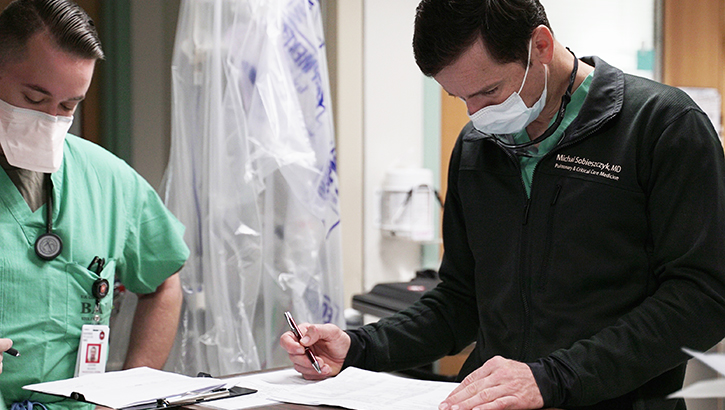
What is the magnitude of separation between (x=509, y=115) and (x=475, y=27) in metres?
0.17

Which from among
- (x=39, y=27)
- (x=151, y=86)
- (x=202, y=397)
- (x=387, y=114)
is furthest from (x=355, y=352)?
(x=151, y=86)

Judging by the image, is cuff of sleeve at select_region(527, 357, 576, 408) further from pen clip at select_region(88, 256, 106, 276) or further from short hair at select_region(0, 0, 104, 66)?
short hair at select_region(0, 0, 104, 66)

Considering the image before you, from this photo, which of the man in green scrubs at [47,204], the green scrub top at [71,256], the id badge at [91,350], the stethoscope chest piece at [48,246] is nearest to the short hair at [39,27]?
the man in green scrubs at [47,204]

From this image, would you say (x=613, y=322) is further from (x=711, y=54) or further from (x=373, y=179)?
(x=711, y=54)

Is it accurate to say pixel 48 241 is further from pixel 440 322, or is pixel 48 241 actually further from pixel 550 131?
pixel 550 131

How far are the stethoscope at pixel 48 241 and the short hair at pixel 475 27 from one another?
779mm

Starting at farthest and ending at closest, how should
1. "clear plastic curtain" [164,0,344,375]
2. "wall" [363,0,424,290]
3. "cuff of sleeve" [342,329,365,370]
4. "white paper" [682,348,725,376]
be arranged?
"wall" [363,0,424,290] < "clear plastic curtain" [164,0,344,375] < "cuff of sleeve" [342,329,365,370] < "white paper" [682,348,725,376]

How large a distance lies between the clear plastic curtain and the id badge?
21.4 inches

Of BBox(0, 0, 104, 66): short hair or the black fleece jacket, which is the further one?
BBox(0, 0, 104, 66): short hair

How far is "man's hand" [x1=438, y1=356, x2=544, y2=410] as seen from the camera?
0.98m

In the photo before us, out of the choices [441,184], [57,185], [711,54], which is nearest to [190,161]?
[57,185]

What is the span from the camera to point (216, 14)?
2.03 metres

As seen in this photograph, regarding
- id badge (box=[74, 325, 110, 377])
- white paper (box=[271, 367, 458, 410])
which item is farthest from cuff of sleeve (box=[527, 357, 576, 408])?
id badge (box=[74, 325, 110, 377])

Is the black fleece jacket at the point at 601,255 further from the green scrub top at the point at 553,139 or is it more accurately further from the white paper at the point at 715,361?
the white paper at the point at 715,361
